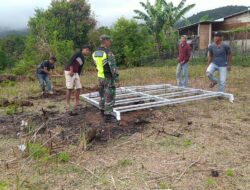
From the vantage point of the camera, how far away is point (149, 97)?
704 centimetres

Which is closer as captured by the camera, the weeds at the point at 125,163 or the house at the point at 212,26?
the weeds at the point at 125,163

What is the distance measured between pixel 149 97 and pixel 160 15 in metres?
15.5

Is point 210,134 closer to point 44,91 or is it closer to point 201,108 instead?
point 201,108

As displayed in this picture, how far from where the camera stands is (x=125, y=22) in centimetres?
1952

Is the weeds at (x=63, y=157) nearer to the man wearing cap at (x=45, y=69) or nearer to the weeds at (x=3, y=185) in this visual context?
the weeds at (x=3, y=185)

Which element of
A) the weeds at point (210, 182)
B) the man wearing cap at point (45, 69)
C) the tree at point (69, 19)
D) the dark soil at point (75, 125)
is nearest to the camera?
the weeds at point (210, 182)

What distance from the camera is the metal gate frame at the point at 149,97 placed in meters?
6.20

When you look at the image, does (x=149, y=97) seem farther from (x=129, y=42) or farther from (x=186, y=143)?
(x=129, y=42)

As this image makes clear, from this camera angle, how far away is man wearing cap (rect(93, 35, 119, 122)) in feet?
18.1

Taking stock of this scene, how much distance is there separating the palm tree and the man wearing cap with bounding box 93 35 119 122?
1581cm

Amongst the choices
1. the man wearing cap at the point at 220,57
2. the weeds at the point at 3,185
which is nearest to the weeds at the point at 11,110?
the weeds at the point at 3,185

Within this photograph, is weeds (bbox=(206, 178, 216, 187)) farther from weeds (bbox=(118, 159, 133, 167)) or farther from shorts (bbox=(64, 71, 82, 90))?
shorts (bbox=(64, 71, 82, 90))

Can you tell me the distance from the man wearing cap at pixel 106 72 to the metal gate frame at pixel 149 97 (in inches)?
7.1

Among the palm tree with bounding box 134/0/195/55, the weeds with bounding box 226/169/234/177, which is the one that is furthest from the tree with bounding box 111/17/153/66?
the weeds with bounding box 226/169/234/177
